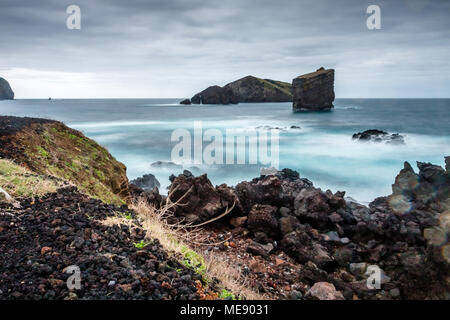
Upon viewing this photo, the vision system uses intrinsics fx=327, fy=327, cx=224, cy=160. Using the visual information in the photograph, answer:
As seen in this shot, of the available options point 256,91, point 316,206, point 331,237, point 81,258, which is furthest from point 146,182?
point 256,91

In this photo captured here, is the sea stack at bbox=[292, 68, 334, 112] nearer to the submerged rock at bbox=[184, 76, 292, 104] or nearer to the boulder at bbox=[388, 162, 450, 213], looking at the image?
the submerged rock at bbox=[184, 76, 292, 104]

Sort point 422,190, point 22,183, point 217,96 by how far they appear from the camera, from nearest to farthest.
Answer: point 22,183
point 422,190
point 217,96

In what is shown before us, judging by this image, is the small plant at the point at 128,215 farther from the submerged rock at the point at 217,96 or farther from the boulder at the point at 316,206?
the submerged rock at the point at 217,96

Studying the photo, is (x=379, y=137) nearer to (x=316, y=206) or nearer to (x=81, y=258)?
(x=316, y=206)

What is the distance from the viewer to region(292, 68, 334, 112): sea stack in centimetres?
7819

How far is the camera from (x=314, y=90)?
79438 mm

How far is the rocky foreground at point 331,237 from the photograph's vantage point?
536cm

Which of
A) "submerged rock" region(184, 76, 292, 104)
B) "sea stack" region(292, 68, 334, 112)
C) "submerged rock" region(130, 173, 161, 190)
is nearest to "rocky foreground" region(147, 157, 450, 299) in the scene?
"submerged rock" region(130, 173, 161, 190)

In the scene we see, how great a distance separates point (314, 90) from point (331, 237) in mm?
76728

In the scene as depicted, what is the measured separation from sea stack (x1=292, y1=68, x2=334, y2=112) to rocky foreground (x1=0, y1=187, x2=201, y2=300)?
260ft

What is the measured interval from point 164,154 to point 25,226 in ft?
68.5
